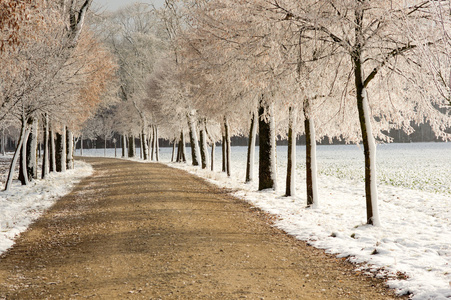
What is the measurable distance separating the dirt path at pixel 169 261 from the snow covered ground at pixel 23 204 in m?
0.34

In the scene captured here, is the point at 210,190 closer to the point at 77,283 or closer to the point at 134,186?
the point at 134,186

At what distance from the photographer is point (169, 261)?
6.26 m

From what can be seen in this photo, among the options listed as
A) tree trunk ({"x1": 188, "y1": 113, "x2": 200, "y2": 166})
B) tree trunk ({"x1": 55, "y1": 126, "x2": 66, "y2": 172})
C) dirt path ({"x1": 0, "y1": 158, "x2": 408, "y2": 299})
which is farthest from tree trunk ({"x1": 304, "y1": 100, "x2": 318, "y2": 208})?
tree trunk ({"x1": 55, "y1": 126, "x2": 66, "y2": 172})

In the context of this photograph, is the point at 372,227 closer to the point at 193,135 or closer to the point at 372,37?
the point at 372,37

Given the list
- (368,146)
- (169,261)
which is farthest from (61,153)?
(368,146)

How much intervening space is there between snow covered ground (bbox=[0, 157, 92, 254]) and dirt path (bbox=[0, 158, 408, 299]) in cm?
34

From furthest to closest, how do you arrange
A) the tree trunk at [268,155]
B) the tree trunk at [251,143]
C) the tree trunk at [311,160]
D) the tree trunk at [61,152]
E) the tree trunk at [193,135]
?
the tree trunk at [193,135] → the tree trunk at [61,152] → the tree trunk at [251,143] → the tree trunk at [268,155] → the tree trunk at [311,160]

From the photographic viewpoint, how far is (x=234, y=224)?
9.08m

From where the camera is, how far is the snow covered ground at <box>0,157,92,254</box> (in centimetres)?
862

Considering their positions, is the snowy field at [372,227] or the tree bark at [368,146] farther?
the tree bark at [368,146]

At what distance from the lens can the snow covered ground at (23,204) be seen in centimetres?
862

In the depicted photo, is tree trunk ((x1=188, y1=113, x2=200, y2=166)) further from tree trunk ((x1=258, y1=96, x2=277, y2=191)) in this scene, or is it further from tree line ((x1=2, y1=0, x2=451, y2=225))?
tree line ((x1=2, y1=0, x2=451, y2=225))

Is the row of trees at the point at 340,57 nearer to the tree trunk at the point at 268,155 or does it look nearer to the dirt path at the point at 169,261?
the tree trunk at the point at 268,155

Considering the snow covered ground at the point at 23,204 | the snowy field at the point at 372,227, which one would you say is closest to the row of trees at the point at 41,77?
the snow covered ground at the point at 23,204
